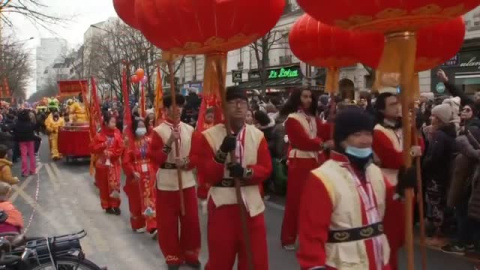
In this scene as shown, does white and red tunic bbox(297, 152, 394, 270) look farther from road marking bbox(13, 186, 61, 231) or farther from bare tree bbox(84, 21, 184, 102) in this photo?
bare tree bbox(84, 21, 184, 102)

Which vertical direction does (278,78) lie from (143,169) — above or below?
above

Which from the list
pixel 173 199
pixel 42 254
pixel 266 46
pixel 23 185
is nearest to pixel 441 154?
pixel 173 199

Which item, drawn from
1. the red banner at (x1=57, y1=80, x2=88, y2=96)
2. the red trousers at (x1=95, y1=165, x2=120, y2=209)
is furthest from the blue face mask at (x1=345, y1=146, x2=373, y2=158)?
the red banner at (x1=57, y1=80, x2=88, y2=96)

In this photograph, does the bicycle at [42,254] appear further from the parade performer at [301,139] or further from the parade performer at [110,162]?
the parade performer at [110,162]

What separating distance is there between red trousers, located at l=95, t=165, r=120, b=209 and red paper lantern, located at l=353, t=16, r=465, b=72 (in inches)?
231

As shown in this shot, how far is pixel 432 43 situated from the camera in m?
5.15

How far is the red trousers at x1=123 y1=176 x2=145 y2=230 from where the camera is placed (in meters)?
8.46

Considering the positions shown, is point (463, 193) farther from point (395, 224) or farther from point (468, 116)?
point (395, 224)

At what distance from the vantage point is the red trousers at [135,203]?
27.8 feet

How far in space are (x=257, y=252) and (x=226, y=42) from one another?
67.5 inches

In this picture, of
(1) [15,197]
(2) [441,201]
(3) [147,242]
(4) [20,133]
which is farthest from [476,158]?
(4) [20,133]

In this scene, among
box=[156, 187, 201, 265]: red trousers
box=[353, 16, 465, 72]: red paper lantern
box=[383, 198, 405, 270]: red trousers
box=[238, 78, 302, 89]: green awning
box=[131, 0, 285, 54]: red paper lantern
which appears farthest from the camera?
box=[238, 78, 302, 89]: green awning

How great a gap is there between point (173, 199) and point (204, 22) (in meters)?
2.43

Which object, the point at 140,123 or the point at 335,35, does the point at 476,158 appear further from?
the point at 140,123
